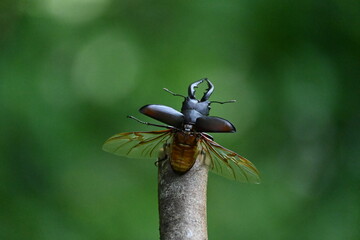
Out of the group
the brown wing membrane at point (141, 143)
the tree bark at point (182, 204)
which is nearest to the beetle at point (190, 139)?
the brown wing membrane at point (141, 143)

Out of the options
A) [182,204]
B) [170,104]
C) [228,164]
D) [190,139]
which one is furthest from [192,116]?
[170,104]

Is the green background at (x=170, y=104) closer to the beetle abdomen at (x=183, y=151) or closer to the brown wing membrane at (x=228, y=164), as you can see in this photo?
the brown wing membrane at (x=228, y=164)

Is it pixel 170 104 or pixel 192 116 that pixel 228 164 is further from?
pixel 170 104

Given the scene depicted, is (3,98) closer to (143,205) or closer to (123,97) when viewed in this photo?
(123,97)

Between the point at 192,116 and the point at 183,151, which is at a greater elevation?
the point at 192,116

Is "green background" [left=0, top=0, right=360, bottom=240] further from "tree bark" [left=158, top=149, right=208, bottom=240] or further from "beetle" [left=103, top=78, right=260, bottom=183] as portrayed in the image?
"tree bark" [left=158, top=149, right=208, bottom=240]
